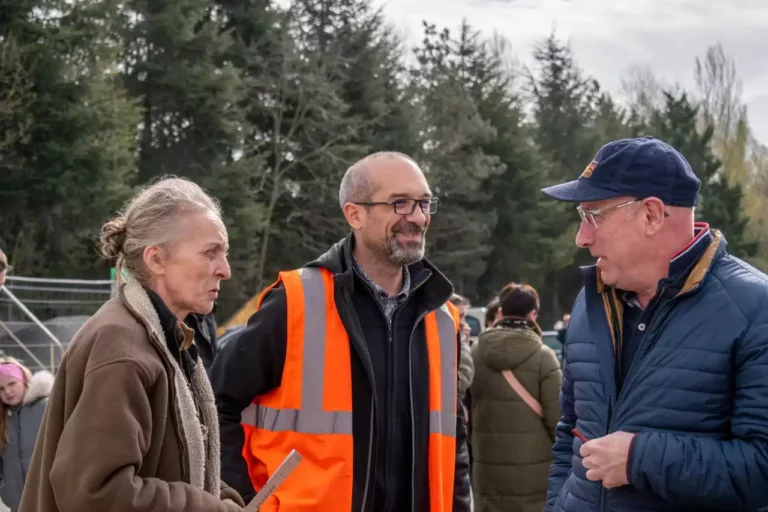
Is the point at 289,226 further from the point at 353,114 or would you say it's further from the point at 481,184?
the point at 481,184

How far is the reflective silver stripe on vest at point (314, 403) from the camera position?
3.56 m

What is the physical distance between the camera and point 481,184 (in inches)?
1548

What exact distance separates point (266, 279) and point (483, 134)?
37.1 ft

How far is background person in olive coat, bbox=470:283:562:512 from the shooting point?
631cm

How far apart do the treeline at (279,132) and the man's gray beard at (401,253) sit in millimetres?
18976

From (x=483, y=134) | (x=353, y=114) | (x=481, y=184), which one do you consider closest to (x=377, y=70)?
(x=353, y=114)

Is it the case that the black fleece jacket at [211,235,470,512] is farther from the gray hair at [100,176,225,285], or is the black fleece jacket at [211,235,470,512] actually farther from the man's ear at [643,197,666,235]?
the man's ear at [643,197,666,235]

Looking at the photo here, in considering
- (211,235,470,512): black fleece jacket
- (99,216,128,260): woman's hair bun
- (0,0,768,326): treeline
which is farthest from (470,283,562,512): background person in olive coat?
(0,0,768,326): treeline

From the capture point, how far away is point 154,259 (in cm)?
280

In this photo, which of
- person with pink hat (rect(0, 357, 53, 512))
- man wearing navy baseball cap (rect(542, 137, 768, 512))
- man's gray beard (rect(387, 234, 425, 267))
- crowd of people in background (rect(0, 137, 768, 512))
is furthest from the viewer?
person with pink hat (rect(0, 357, 53, 512))

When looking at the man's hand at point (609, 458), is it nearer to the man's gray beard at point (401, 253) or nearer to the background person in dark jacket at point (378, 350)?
the background person in dark jacket at point (378, 350)

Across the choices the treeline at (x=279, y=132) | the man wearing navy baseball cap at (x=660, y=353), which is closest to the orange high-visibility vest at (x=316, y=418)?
the man wearing navy baseball cap at (x=660, y=353)

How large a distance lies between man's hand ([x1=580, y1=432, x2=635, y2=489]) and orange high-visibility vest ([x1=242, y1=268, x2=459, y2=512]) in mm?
1019

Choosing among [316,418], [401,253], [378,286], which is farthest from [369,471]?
[401,253]
